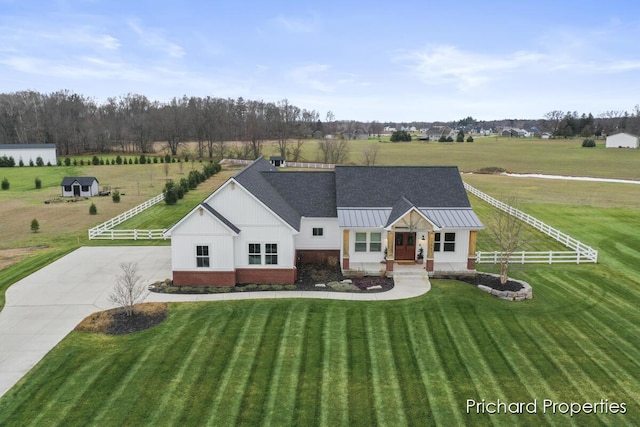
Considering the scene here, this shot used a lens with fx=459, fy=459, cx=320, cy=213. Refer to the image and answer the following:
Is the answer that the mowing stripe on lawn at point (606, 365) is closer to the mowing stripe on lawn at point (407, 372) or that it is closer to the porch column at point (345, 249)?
the mowing stripe on lawn at point (407, 372)

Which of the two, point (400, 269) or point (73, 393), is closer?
point (73, 393)

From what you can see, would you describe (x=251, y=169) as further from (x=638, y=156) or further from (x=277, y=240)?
(x=638, y=156)

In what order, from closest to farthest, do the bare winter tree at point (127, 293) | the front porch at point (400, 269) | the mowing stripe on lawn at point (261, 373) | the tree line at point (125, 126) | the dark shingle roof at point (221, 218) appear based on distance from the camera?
the mowing stripe on lawn at point (261, 373) < the bare winter tree at point (127, 293) < the dark shingle roof at point (221, 218) < the front porch at point (400, 269) < the tree line at point (125, 126)

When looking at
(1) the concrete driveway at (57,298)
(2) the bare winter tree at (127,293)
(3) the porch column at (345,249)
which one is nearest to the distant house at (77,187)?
(1) the concrete driveway at (57,298)

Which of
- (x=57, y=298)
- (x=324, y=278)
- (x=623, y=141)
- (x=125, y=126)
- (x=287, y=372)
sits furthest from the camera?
(x=623, y=141)

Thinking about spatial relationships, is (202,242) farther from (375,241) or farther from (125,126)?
(125,126)

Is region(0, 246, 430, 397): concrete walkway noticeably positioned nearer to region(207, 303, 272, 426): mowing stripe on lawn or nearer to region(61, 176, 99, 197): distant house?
region(207, 303, 272, 426): mowing stripe on lawn

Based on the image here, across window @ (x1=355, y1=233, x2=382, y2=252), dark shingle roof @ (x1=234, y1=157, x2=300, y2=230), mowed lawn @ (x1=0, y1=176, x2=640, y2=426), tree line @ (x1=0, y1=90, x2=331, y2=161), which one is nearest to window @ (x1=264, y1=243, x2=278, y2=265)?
dark shingle roof @ (x1=234, y1=157, x2=300, y2=230)

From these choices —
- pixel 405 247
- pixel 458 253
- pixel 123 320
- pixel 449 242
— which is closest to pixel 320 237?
pixel 405 247
